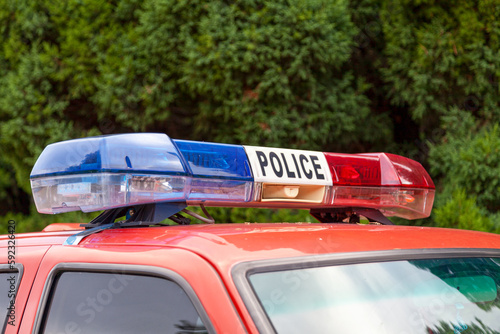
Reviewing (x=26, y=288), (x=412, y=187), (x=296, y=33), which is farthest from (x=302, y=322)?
(x=296, y=33)

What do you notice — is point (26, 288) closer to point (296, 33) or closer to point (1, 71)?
point (296, 33)

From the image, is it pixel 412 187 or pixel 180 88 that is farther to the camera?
pixel 180 88

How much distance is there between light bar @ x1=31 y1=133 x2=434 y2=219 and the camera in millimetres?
1908

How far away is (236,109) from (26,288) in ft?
20.7

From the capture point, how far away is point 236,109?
26.6ft

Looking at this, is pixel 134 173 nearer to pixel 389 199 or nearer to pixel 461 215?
pixel 389 199

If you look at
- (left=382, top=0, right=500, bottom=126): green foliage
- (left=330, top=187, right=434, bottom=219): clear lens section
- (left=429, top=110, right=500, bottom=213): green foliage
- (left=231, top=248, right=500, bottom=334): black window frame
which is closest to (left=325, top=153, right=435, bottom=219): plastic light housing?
(left=330, top=187, right=434, bottom=219): clear lens section

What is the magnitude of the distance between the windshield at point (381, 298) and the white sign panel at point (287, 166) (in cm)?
63

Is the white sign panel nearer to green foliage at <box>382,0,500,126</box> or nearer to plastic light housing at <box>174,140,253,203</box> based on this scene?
plastic light housing at <box>174,140,253,203</box>

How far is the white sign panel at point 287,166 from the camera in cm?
215

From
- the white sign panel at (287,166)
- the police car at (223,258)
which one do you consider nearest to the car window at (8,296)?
the police car at (223,258)

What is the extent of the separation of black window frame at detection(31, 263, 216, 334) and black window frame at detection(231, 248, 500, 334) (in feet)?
0.36

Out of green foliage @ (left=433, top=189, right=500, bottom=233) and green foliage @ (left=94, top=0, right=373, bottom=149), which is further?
green foliage @ (left=94, top=0, right=373, bottom=149)

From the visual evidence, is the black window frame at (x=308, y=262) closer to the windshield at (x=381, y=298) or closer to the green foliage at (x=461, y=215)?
the windshield at (x=381, y=298)
